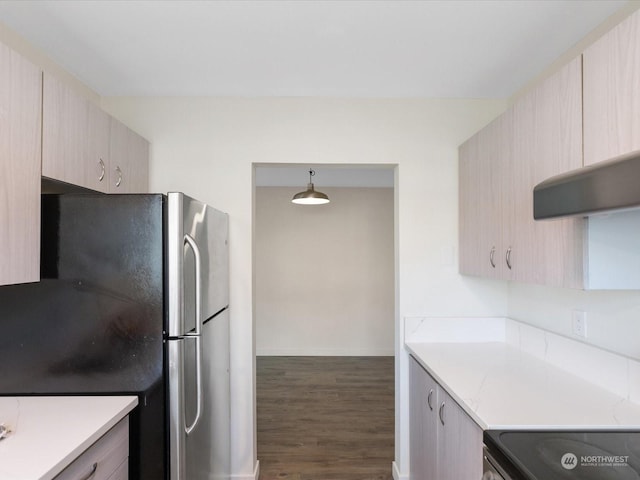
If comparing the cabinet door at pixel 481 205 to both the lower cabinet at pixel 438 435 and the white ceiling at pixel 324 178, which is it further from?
the white ceiling at pixel 324 178

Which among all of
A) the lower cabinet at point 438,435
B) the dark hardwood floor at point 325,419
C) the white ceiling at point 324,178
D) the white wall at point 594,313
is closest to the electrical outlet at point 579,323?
the white wall at point 594,313

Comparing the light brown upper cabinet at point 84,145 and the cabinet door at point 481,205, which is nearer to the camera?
the light brown upper cabinet at point 84,145

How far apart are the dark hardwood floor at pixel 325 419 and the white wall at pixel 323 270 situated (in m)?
0.47

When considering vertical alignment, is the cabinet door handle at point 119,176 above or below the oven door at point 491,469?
above

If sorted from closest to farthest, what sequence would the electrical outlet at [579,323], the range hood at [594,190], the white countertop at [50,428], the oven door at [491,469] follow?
the range hood at [594,190]
the white countertop at [50,428]
the oven door at [491,469]
the electrical outlet at [579,323]

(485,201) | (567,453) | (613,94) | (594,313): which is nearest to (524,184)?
(485,201)

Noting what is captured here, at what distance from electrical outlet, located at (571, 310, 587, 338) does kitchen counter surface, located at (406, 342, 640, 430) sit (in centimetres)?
20

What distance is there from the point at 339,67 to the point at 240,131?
76cm

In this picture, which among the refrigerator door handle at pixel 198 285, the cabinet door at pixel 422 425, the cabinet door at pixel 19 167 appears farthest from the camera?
the cabinet door at pixel 422 425

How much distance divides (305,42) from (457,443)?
1900mm

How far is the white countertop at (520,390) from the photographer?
128 centimetres

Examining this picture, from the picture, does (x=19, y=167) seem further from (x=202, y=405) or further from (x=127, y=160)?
(x=202, y=405)

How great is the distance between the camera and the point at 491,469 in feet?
3.84

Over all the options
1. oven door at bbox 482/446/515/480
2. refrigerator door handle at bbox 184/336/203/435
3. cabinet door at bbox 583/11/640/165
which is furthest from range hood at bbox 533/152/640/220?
refrigerator door handle at bbox 184/336/203/435
